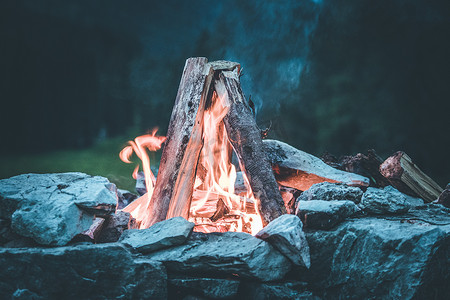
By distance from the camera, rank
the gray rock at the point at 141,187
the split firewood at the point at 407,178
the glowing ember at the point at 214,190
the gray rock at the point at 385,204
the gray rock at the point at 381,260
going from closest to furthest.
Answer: the gray rock at the point at 381,260
the gray rock at the point at 385,204
the glowing ember at the point at 214,190
the split firewood at the point at 407,178
the gray rock at the point at 141,187

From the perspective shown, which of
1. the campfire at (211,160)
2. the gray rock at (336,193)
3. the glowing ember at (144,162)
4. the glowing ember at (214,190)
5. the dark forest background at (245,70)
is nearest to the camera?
the gray rock at (336,193)

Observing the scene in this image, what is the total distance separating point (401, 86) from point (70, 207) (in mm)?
5589

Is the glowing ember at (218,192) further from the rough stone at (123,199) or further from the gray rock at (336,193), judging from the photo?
the rough stone at (123,199)

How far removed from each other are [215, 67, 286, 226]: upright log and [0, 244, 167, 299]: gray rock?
3.48ft

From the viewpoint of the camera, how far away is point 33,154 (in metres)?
4.26

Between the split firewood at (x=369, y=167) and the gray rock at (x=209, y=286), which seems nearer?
the gray rock at (x=209, y=286)

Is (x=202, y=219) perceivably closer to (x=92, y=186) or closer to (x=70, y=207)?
(x=92, y=186)

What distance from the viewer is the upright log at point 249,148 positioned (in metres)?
2.00

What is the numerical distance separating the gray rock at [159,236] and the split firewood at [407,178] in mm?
2482

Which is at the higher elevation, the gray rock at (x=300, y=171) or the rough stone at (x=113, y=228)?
the gray rock at (x=300, y=171)

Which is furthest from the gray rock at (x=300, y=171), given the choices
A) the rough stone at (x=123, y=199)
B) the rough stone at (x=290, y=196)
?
the rough stone at (x=123, y=199)

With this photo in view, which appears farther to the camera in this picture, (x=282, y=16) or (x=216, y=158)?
(x=282, y=16)

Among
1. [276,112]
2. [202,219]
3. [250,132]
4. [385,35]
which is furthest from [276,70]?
[202,219]

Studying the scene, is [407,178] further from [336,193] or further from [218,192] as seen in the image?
[218,192]
